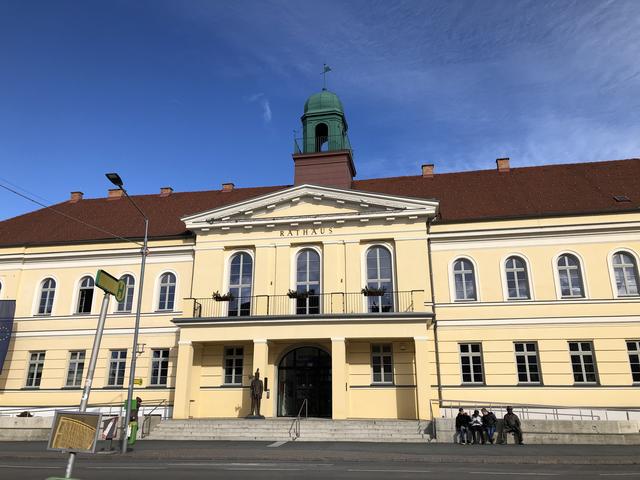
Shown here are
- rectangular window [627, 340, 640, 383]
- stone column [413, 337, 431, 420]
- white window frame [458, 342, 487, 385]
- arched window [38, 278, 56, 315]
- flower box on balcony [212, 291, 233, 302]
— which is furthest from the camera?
arched window [38, 278, 56, 315]

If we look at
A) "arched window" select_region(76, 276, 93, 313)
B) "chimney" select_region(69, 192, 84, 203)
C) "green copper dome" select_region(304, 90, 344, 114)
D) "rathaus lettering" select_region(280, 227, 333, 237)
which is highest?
"green copper dome" select_region(304, 90, 344, 114)

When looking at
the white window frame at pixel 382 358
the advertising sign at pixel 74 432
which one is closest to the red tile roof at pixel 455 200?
the white window frame at pixel 382 358

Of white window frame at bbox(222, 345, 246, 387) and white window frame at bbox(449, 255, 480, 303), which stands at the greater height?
white window frame at bbox(449, 255, 480, 303)

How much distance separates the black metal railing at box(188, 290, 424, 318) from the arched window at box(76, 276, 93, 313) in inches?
245

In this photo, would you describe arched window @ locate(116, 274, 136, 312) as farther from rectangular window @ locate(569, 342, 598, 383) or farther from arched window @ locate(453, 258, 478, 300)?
rectangular window @ locate(569, 342, 598, 383)

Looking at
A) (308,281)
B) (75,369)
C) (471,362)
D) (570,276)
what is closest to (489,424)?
(471,362)

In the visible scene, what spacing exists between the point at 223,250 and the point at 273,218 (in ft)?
9.19

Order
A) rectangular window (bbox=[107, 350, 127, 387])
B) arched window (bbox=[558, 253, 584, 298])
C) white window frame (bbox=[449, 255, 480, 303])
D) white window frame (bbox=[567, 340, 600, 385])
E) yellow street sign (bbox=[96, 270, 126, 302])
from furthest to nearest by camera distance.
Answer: rectangular window (bbox=[107, 350, 127, 387])
white window frame (bbox=[449, 255, 480, 303])
arched window (bbox=[558, 253, 584, 298])
white window frame (bbox=[567, 340, 600, 385])
yellow street sign (bbox=[96, 270, 126, 302])

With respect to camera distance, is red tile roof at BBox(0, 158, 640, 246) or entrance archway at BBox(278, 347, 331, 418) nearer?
entrance archway at BBox(278, 347, 331, 418)

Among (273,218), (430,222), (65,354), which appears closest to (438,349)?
(430,222)

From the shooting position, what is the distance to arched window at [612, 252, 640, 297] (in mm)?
21312

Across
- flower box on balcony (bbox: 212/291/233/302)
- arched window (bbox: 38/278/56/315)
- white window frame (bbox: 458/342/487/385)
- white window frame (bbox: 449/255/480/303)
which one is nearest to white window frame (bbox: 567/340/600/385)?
white window frame (bbox: 458/342/487/385)

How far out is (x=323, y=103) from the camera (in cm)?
2819

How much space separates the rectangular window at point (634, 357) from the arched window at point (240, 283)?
15511 mm
